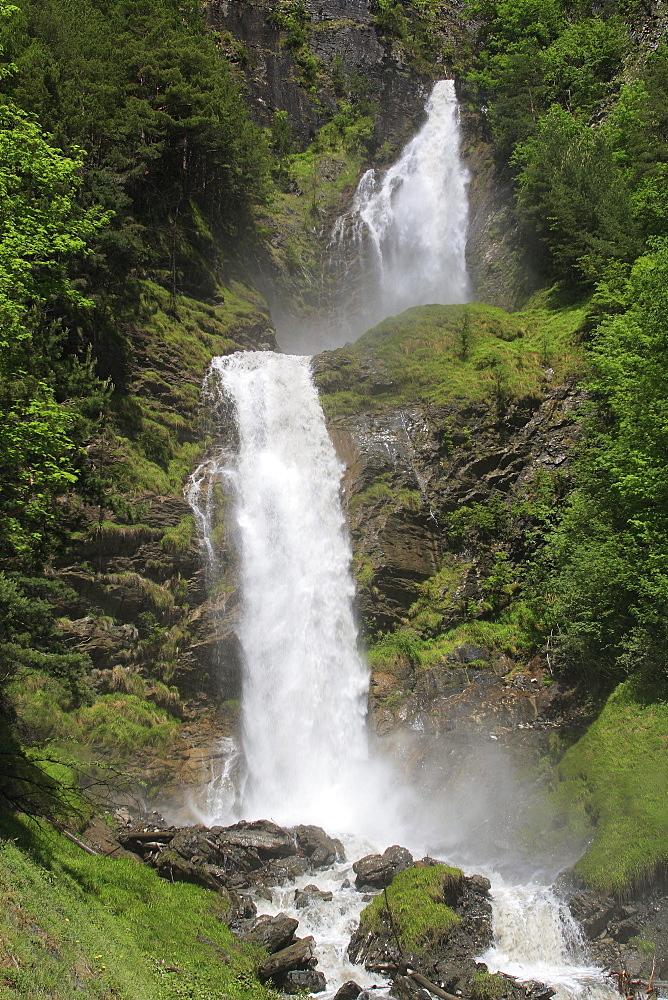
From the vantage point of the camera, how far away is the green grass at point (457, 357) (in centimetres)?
2305

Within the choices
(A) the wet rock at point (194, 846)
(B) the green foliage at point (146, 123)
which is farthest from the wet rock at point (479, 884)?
(B) the green foliage at point (146, 123)

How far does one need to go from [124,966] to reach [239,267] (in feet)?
101

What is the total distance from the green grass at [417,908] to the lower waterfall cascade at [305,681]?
0.66 meters

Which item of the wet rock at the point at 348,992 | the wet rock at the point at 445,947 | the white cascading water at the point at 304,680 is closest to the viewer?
the wet rock at the point at 348,992

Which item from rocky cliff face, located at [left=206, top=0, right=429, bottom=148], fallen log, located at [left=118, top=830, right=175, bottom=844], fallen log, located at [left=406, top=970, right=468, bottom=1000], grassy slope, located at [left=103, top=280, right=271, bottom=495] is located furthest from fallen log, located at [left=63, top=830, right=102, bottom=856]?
rocky cliff face, located at [left=206, top=0, right=429, bottom=148]

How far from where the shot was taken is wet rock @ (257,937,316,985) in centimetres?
983

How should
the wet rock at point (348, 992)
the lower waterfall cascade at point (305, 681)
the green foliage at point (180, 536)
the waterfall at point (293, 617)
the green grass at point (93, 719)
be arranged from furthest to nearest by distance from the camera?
the green foliage at point (180, 536), the waterfall at point (293, 617), the green grass at point (93, 719), the lower waterfall cascade at point (305, 681), the wet rock at point (348, 992)

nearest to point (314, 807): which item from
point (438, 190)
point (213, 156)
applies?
point (213, 156)

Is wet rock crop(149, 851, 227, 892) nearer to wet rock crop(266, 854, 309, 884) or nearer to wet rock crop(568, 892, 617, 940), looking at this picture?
wet rock crop(266, 854, 309, 884)

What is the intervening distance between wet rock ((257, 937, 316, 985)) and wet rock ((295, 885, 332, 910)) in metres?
1.42

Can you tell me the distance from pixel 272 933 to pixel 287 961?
0.58m

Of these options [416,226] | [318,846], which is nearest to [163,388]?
[318,846]

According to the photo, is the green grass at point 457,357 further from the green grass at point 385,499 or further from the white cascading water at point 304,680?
the green grass at point 385,499

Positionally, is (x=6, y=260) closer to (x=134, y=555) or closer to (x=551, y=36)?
(x=134, y=555)
